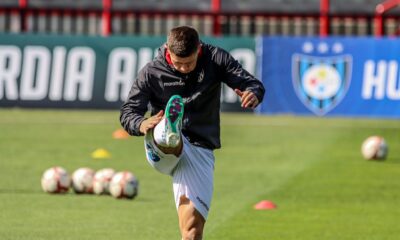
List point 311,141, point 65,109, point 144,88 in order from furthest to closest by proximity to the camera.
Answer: point 65,109
point 311,141
point 144,88

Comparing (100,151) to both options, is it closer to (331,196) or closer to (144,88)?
(331,196)

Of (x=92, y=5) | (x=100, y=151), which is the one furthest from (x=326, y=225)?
(x=92, y=5)

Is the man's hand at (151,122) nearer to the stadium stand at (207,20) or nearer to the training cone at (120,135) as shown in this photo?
the training cone at (120,135)

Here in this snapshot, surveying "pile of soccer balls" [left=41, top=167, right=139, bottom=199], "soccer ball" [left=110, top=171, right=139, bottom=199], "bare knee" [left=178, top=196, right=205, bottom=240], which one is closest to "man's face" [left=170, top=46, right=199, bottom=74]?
"bare knee" [left=178, top=196, right=205, bottom=240]

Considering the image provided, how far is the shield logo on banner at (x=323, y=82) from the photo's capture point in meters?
24.1

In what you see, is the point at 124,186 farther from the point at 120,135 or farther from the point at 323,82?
the point at 323,82

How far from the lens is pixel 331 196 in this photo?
14.7 meters

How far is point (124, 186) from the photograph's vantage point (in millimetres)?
13906

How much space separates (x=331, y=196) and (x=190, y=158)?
20.0ft

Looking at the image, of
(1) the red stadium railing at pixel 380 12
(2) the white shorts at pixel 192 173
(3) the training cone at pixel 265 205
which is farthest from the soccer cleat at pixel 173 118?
(1) the red stadium railing at pixel 380 12

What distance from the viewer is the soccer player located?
863 cm

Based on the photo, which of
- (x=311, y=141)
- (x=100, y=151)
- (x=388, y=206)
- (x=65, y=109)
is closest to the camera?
(x=388, y=206)

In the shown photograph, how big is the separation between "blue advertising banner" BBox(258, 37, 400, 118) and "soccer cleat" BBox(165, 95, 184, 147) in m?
16.0

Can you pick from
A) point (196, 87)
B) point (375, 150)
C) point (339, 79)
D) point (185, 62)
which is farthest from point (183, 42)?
point (339, 79)
